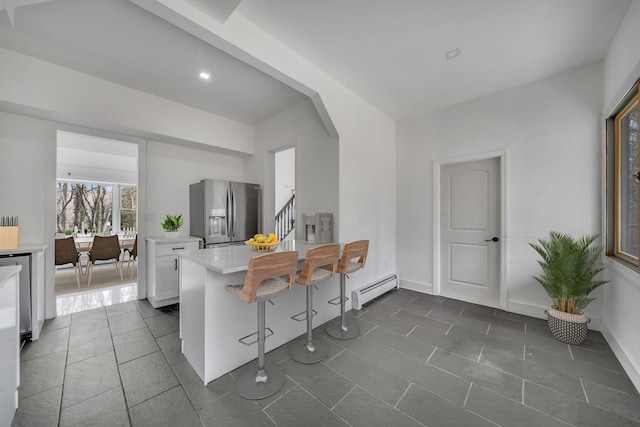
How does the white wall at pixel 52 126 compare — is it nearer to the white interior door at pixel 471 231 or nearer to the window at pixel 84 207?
the white interior door at pixel 471 231

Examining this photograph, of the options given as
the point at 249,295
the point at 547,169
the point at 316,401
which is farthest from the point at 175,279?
the point at 547,169

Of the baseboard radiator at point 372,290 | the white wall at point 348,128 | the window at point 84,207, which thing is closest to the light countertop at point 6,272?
the white wall at point 348,128

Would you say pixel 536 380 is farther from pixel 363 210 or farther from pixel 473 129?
pixel 473 129

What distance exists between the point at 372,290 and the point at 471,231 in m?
1.67

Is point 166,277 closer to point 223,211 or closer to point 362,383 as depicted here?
point 223,211

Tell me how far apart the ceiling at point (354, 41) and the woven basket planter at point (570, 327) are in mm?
2630

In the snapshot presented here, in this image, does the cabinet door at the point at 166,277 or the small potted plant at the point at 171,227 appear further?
the small potted plant at the point at 171,227

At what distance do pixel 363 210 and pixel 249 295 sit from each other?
89.4 inches

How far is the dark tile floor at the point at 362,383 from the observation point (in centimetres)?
154

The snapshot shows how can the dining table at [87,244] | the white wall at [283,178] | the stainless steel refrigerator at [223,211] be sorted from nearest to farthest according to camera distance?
the stainless steel refrigerator at [223,211]
the dining table at [87,244]
the white wall at [283,178]

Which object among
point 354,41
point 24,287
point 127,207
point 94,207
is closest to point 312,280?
point 354,41

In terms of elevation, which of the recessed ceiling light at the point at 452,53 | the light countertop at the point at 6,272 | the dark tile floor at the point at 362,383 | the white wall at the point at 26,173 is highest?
the recessed ceiling light at the point at 452,53

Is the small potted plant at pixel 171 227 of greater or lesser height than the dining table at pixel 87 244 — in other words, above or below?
above

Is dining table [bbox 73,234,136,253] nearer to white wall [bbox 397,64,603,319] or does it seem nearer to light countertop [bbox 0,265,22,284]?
light countertop [bbox 0,265,22,284]
